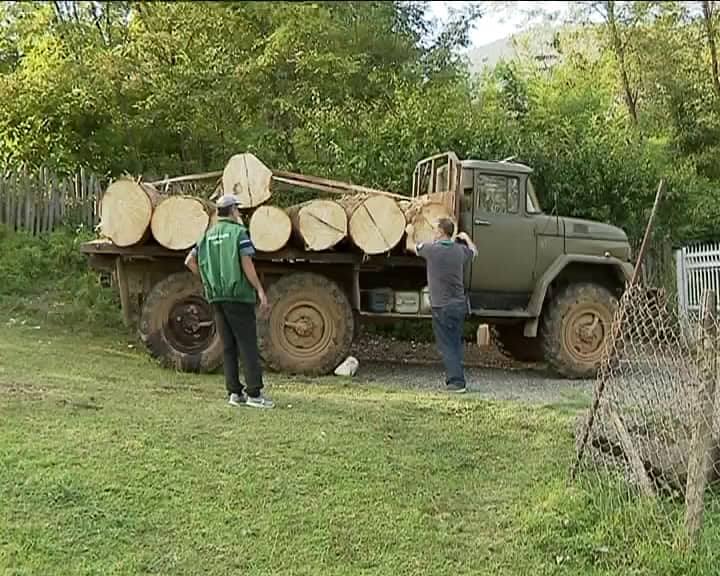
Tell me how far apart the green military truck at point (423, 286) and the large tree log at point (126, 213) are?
0.57 ft

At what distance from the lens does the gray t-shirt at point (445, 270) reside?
345 inches

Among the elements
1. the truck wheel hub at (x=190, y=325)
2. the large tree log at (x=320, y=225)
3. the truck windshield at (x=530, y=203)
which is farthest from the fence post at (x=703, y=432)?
the truck wheel hub at (x=190, y=325)

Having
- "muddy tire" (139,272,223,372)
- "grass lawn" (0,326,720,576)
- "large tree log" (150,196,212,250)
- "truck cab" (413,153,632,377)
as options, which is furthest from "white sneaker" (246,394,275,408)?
"truck cab" (413,153,632,377)

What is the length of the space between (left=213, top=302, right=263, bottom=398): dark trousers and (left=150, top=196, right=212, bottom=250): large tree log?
208 centimetres

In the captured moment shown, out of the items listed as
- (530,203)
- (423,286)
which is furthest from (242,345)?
(530,203)

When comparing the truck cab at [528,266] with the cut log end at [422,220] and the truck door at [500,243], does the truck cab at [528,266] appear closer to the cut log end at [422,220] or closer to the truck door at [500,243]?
the truck door at [500,243]

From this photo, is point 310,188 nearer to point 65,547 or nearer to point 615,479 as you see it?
point 615,479

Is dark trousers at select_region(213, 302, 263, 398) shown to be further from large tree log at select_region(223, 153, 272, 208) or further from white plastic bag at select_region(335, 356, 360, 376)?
large tree log at select_region(223, 153, 272, 208)

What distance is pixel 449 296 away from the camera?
8.80 m

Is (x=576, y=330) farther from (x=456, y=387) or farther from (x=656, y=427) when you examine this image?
(x=656, y=427)

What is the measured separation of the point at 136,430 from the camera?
6.08 metres

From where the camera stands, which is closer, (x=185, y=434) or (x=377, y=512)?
(x=377, y=512)

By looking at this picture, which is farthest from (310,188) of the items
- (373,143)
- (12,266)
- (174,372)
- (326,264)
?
(12,266)

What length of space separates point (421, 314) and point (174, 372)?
264 centimetres
